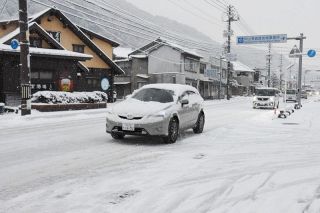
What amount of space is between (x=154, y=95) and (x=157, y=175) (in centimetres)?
504

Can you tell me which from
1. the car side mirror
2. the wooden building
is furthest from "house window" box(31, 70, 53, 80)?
the car side mirror

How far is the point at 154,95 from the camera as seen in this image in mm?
11062

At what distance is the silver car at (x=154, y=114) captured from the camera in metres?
9.61

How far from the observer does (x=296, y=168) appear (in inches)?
272

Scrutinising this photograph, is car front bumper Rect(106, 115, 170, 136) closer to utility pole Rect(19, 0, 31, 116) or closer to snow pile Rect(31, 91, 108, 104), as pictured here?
utility pole Rect(19, 0, 31, 116)

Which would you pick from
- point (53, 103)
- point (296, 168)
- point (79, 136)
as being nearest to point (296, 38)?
point (53, 103)

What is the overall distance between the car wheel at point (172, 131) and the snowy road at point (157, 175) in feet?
0.76

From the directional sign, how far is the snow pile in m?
12.1

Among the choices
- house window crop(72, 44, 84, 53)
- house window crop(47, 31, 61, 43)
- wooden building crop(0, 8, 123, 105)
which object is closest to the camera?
wooden building crop(0, 8, 123, 105)

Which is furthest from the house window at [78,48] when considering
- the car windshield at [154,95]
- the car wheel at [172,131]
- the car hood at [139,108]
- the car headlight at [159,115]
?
the car headlight at [159,115]

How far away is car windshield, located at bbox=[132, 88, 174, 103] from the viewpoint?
10.8 meters

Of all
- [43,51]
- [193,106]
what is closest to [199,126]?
[193,106]

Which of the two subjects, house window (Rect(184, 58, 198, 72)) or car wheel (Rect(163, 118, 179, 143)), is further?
house window (Rect(184, 58, 198, 72))

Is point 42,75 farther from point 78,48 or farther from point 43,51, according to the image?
point 78,48
